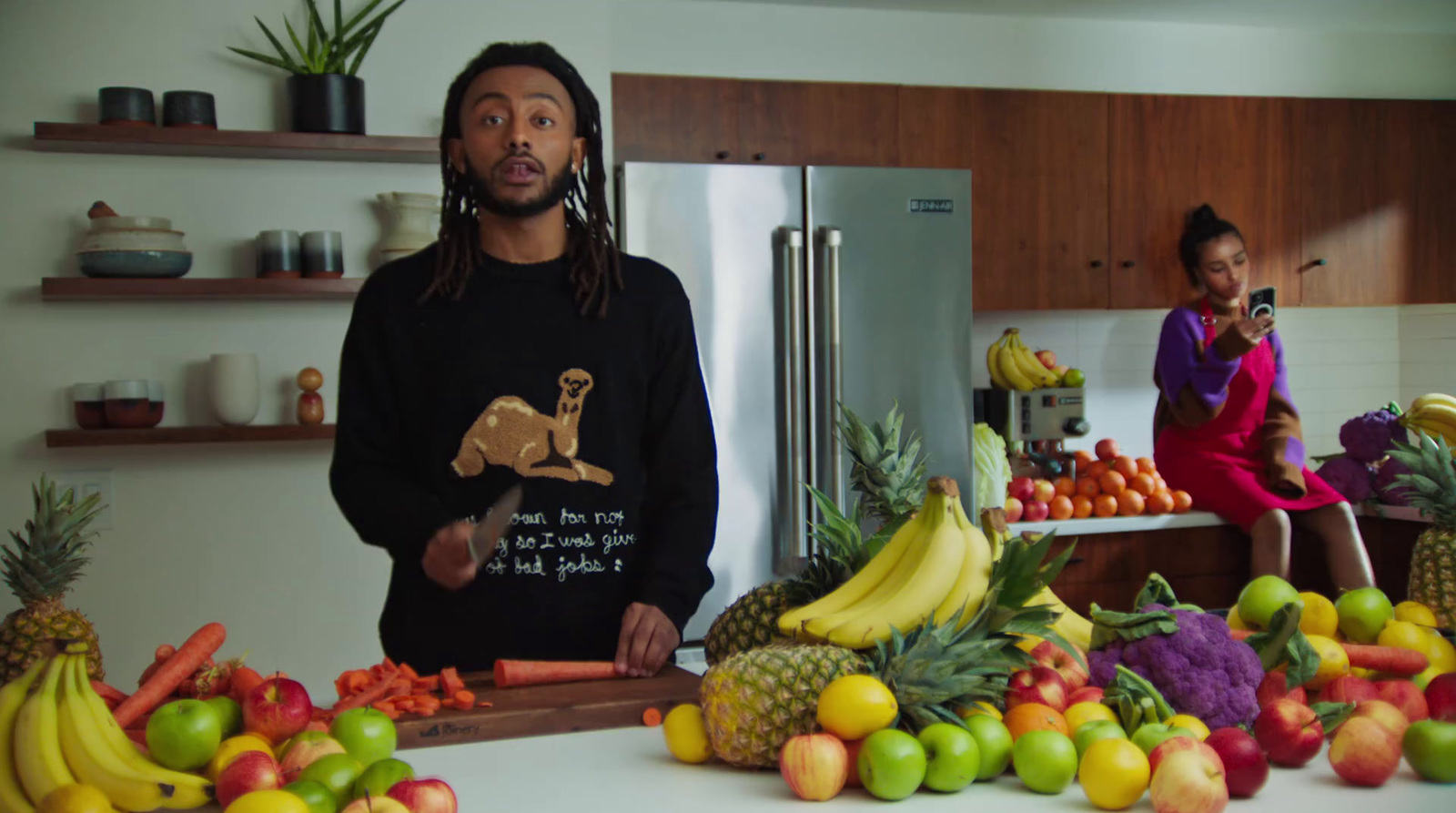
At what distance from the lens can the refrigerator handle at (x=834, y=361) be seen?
3.46 metres

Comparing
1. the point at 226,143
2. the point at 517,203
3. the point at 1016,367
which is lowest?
the point at 1016,367

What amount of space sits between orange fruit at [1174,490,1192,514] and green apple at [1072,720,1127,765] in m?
3.02

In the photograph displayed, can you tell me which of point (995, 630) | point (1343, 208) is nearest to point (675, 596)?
point (995, 630)

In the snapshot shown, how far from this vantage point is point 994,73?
437cm

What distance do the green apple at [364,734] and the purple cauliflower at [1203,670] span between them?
28.6 inches

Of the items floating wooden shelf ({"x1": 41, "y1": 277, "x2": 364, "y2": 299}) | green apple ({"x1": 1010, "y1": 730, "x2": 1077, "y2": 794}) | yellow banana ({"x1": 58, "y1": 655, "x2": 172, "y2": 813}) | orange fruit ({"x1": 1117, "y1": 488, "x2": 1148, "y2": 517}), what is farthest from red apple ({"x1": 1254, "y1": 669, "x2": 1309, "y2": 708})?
orange fruit ({"x1": 1117, "y1": 488, "x2": 1148, "y2": 517})

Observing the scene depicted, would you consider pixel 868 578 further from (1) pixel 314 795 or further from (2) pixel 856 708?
(1) pixel 314 795

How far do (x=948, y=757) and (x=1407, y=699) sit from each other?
523 millimetres

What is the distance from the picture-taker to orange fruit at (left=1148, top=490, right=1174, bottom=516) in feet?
12.7

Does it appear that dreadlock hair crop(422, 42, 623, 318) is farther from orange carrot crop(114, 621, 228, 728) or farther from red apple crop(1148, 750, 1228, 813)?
red apple crop(1148, 750, 1228, 813)

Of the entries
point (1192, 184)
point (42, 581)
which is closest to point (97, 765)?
point (42, 581)

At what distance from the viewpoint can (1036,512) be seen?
3.83 metres

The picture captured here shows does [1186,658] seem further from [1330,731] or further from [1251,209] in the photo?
[1251,209]

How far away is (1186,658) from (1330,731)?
151 mm
